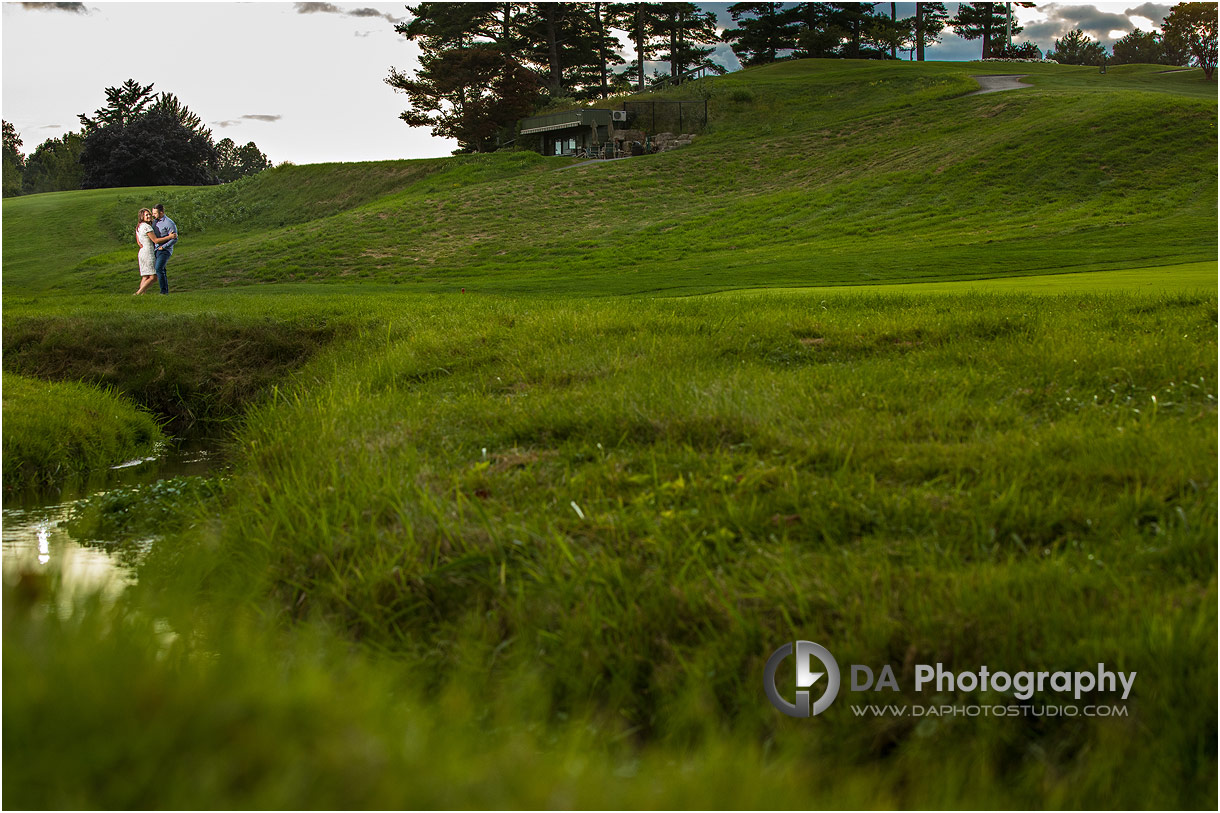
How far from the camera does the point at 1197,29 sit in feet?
170

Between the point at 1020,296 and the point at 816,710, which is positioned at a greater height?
the point at 1020,296

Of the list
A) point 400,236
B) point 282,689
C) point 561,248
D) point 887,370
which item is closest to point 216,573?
point 282,689

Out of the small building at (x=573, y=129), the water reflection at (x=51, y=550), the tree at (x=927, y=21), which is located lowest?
the water reflection at (x=51, y=550)

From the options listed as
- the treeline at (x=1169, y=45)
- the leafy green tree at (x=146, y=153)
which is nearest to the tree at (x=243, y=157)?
the leafy green tree at (x=146, y=153)

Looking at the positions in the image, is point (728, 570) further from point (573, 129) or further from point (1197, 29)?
point (1197, 29)

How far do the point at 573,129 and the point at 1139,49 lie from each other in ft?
218

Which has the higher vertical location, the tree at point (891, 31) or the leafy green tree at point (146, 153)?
the tree at point (891, 31)

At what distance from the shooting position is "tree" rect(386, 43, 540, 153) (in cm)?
5116

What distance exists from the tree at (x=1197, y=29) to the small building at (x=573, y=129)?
30.0 m

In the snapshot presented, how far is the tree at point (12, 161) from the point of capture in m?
74.2

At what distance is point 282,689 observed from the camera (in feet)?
6.72

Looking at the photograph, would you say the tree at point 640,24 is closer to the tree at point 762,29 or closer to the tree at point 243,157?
the tree at point 762,29

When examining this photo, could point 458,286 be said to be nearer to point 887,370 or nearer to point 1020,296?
point 1020,296

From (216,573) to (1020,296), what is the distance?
30.1 ft
